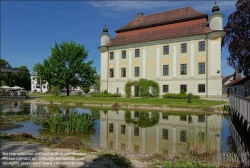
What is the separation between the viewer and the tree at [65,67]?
3897cm

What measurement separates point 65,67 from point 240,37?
29358 mm

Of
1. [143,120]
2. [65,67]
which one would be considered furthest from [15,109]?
[65,67]

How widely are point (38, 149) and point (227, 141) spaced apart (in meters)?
8.49

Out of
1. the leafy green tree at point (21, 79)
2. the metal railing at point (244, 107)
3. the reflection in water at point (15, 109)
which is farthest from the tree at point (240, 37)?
the leafy green tree at point (21, 79)

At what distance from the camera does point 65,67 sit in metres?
39.5

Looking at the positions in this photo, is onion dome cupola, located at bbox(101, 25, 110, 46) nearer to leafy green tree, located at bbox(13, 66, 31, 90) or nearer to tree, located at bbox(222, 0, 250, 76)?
tree, located at bbox(222, 0, 250, 76)

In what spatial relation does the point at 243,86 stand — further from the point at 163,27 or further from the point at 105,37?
the point at 105,37

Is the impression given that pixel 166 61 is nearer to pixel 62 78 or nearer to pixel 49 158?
pixel 62 78

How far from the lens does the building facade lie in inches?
1241

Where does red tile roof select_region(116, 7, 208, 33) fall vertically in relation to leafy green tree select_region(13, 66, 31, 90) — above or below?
above

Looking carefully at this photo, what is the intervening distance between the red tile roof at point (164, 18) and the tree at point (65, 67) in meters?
9.88

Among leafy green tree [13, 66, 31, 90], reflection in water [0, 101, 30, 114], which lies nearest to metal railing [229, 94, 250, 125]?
reflection in water [0, 101, 30, 114]

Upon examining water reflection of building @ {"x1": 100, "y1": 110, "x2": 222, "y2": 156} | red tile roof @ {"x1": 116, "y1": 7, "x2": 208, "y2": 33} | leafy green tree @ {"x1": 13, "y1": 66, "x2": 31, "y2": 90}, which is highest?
red tile roof @ {"x1": 116, "y1": 7, "x2": 208, "y2": 33}

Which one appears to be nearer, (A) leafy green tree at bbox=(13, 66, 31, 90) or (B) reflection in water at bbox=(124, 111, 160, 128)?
(B) reflection in water at bbox=(124, 111, 160, 128)
